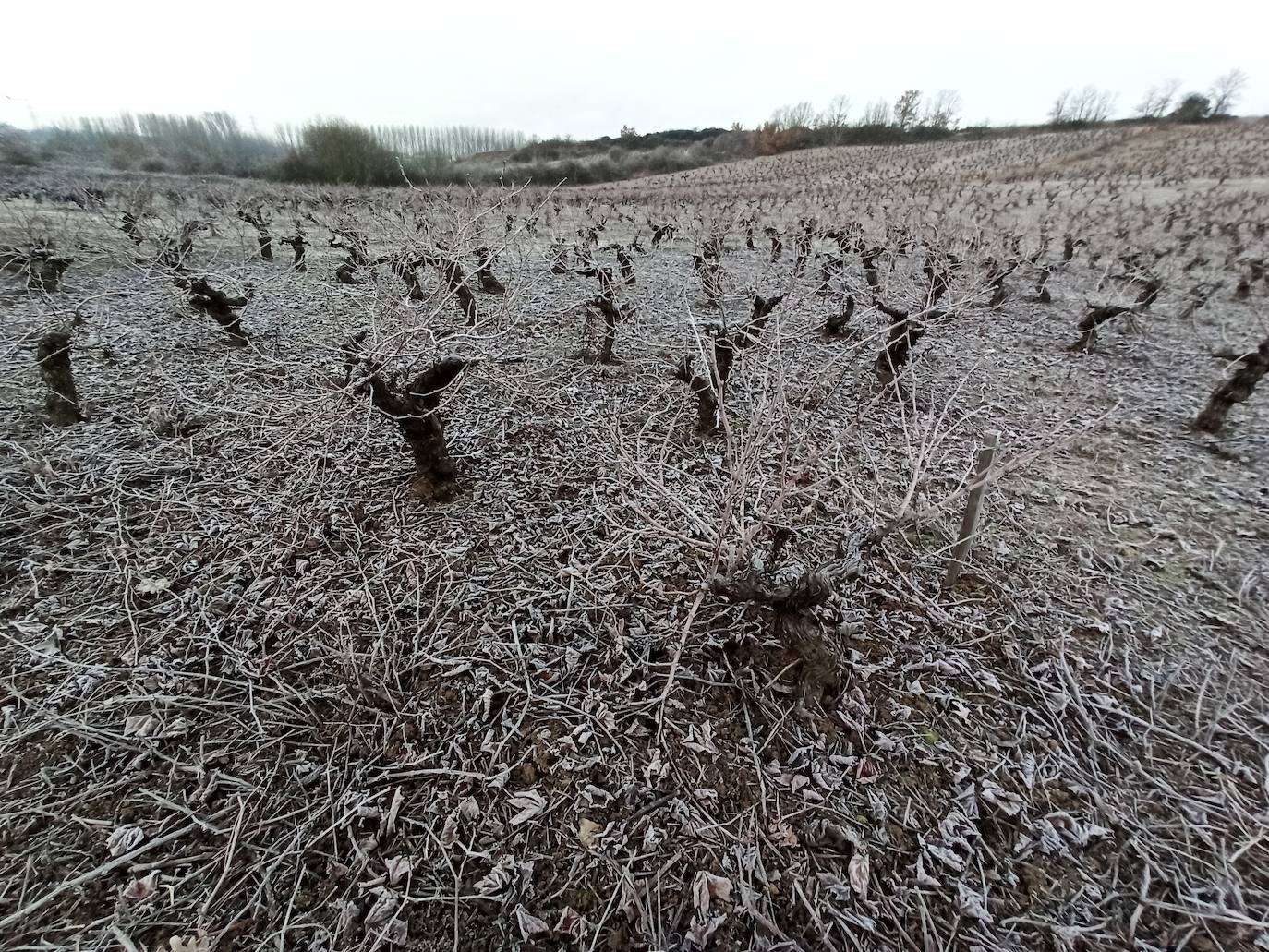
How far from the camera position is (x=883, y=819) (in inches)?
75.9

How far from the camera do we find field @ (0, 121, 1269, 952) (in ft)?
5.71

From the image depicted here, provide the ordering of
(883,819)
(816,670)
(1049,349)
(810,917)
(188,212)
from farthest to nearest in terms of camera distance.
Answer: (188,212), (1049,349), (816,670), (883,819), (810,917)

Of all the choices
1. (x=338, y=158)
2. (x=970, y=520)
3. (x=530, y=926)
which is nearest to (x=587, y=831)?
(x=530, y=926)

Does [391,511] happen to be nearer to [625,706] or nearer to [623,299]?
[625,706]

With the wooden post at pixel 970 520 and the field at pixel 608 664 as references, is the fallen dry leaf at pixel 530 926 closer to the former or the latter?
the field at pixel 608 664

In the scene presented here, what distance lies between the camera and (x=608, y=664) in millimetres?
2479

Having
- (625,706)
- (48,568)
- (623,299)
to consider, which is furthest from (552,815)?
(623,299)

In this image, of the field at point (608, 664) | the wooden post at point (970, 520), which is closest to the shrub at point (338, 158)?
the field at point (608, 664)

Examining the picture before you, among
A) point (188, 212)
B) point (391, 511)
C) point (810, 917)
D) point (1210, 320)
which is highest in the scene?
point (188, 212)

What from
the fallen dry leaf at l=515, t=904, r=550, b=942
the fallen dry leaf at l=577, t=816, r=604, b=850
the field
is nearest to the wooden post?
the field

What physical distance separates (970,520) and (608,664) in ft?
6.83

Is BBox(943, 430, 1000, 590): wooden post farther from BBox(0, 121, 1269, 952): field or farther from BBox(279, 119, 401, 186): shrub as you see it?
BBox(279, 119, 401, 186): shrub

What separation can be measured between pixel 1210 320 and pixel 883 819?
879 centimetres

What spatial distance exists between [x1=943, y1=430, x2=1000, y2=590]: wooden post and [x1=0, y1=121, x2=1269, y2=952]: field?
8cm
